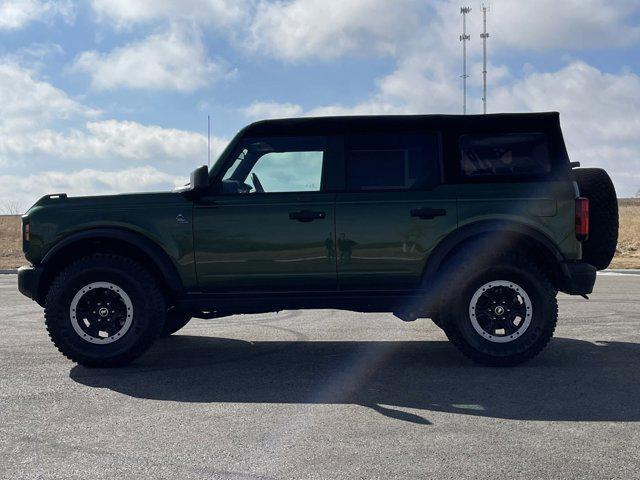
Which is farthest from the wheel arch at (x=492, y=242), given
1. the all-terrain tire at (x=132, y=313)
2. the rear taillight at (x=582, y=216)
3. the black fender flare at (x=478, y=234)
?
the all-terrain tire at (x=132, y=313)

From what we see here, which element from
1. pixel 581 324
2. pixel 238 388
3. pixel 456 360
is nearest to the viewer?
pixel 238 388

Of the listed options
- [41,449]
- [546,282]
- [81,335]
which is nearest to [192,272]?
[81,335]

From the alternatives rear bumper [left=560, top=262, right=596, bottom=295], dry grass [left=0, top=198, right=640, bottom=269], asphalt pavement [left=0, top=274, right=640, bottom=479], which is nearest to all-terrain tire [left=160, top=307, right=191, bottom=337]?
asphalt pavement [left=0, top=274, right=640, bottom=479]

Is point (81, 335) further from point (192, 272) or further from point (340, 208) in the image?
point (340, 208)

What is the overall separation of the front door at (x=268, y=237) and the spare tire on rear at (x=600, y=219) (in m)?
2.33

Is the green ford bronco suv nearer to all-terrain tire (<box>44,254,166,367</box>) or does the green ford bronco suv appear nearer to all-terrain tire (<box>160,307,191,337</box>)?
all-terrain tire (<box>44,254,166,367</box>)

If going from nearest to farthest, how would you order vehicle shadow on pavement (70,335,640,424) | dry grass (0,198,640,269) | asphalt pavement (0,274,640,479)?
asphalt pavement (0,274,640,479) < vehicle shadow on pavement (70,335,640,424) < dry grass (0,198,640,269)

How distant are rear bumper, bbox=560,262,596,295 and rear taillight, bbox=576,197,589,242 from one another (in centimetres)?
28

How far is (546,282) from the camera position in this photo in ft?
19.8

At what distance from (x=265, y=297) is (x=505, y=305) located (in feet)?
6.69

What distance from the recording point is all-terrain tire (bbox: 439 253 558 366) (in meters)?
5.99

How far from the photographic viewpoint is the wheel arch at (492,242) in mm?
6008

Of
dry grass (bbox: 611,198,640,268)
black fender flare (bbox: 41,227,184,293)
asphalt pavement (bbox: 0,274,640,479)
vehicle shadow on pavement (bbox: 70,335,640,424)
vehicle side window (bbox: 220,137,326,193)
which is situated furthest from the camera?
dry grass (bbox: 611,198,640,268)

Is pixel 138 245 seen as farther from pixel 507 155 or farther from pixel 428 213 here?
pixel 507 155
